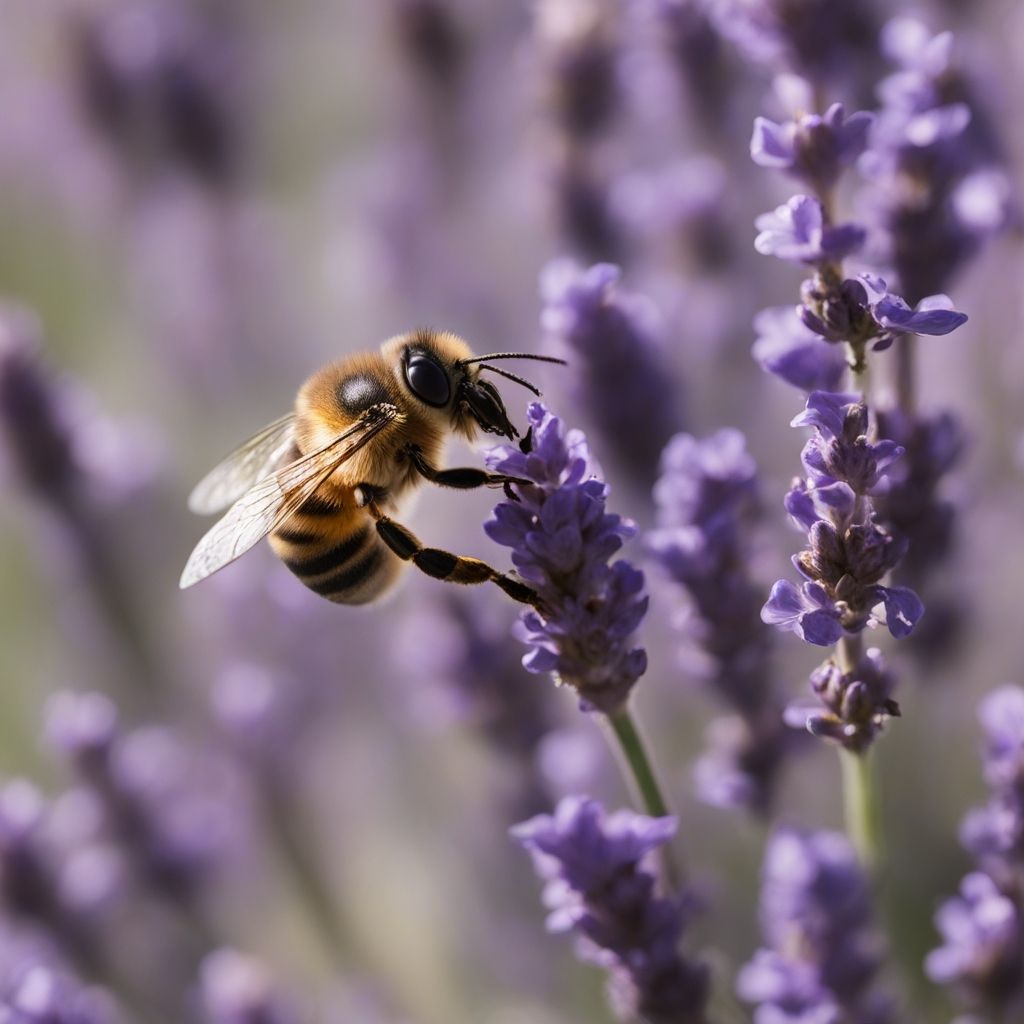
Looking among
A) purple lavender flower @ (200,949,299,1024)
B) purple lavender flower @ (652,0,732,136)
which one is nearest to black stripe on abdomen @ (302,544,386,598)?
purple lavender flower @ (200,949,299,1024)

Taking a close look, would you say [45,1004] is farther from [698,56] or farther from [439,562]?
[698,56]

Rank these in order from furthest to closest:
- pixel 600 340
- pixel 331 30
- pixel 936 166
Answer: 1. pixel 331 30
2. pixel 600 340
3. pixel 936 166

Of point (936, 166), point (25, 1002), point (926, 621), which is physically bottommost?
point (25, 1002)

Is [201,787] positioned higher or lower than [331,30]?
lower

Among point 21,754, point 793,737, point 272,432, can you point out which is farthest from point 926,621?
point 21,754

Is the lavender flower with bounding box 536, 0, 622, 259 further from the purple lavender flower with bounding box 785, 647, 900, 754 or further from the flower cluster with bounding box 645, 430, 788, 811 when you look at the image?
the purple lavender flower with bounding box 785, 647, 900, 754

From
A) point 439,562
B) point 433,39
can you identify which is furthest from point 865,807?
point 433,39

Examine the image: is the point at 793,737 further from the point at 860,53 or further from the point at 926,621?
the point at 860,53
